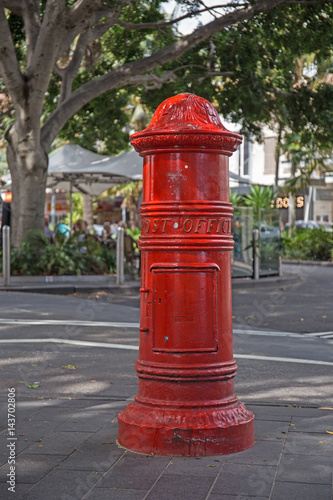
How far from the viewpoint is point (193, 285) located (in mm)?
3893

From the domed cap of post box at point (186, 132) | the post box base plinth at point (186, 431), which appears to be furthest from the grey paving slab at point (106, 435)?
the domed cap of post box at point (186, 132)

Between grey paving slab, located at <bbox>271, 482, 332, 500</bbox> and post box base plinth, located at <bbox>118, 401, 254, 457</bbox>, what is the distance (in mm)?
552

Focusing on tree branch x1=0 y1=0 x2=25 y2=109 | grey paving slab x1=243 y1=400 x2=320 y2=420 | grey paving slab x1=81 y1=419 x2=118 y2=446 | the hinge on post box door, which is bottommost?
grey paving slab x1=243 y1=400 x2=320 y2=420

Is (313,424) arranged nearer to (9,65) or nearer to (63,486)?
(63,486)

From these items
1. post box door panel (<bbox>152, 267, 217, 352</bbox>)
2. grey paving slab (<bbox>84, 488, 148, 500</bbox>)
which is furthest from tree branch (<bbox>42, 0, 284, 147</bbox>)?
grey paving slab (<bbox>84, 488, 148, 500</bbox>)

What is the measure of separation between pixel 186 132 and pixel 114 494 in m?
1.92

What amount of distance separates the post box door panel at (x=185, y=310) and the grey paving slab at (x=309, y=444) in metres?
0.70

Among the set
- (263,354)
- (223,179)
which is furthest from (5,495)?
(263,354)

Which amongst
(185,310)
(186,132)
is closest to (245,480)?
(185,310)

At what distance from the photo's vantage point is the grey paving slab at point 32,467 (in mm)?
3404

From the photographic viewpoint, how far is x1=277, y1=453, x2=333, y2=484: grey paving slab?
3.36 m

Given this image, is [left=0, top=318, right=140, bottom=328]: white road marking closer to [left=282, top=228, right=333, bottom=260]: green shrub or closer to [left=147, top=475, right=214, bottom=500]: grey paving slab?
[left=147, top=475, right=214, bottom=500]: grey paving slab

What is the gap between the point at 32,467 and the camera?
11.7 feet

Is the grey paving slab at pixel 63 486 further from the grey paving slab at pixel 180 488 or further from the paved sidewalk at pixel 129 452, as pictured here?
the grey paving slab at pixel 180 488
